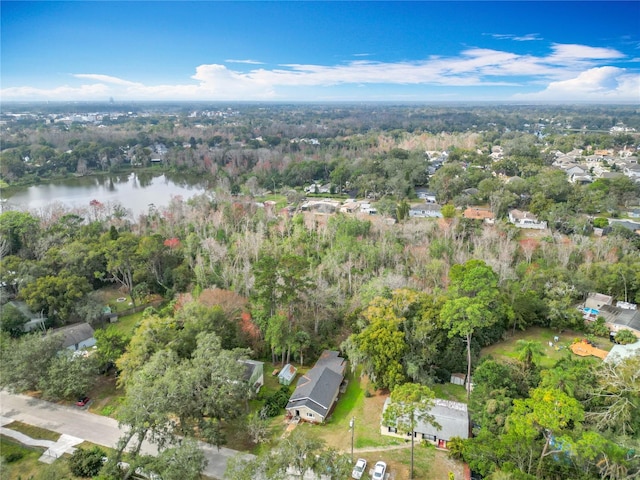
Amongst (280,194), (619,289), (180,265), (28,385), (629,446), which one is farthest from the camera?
(280,194)

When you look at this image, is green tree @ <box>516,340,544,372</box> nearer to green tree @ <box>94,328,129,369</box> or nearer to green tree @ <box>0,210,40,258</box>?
green tree @ <box>94,328,129,369</box>

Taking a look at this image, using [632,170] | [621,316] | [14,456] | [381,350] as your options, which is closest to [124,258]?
[14,456]

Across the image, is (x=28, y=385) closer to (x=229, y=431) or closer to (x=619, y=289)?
(x=229, y=431)

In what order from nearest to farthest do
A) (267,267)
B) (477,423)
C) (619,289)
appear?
(477,423)
(267,267)
(619,289)

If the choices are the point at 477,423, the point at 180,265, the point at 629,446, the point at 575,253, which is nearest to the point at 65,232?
the point at 180,265

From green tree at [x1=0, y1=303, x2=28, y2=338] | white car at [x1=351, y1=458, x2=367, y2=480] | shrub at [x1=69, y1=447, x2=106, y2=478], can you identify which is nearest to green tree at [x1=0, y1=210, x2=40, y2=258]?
green tree at [x1=0, y1=303, x2=28, y2=338]

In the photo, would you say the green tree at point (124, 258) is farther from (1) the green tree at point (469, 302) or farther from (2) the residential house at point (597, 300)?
(2) the residential house at point (597, 300)

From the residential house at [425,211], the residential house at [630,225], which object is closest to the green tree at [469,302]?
the residential house at [425,211]
